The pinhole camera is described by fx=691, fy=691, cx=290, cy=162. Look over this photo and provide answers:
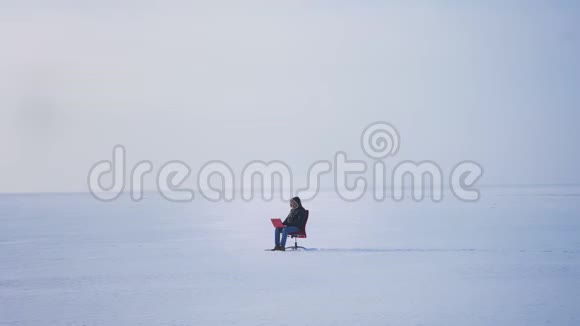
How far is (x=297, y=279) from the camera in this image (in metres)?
10.4

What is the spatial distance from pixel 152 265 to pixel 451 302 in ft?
18.9

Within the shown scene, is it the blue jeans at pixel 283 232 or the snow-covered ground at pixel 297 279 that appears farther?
the blue jeans at pixel 283 232

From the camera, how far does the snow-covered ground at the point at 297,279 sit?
7.77 m

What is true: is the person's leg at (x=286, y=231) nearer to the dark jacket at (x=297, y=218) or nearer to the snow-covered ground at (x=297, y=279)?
the dark jacket at (x=297, y=218)

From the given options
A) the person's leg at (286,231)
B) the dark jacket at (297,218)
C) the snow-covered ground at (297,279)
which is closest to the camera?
the snow-covered ground at (297,279)

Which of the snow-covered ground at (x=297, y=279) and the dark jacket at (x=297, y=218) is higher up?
the dark jacket at (x=297, y=218)

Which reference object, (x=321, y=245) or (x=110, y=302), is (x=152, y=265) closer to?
(x=110, y=302)

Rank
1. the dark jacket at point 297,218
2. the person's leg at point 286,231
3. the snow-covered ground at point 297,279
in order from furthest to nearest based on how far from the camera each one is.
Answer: the dark jacket at point 297,218 → the person's leg at point 286,231 → the snow-covered ground at point 297,279

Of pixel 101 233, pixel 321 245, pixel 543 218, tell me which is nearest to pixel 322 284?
pixel 321 245

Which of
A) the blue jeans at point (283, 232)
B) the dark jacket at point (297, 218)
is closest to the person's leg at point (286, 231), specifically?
the blue jeans at point (283, 232)

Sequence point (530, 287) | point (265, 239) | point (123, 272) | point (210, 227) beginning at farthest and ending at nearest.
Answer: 1. point (210, 227)
2. point (265, 239)
3. point (123, 272)
4. point (530, 287)

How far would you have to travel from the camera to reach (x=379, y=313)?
7.78 metres

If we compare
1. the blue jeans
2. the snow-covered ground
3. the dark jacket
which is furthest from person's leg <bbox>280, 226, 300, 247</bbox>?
the snow-covered ground

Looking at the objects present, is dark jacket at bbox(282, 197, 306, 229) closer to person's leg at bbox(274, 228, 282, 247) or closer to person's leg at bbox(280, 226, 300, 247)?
person's leg at bbox(280, 226, 300, 247)
